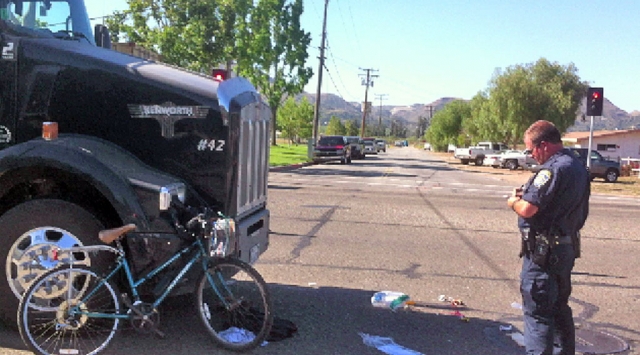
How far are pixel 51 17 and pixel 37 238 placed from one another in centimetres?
241

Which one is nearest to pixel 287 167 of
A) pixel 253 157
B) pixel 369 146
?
pixel 253 157

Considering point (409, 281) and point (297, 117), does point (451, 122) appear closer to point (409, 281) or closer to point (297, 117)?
point (297, 117)

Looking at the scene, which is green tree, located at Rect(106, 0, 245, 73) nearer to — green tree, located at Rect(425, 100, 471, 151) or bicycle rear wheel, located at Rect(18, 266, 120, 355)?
bicycle rear wheel, located at Rect(18, 266, 120, 355)

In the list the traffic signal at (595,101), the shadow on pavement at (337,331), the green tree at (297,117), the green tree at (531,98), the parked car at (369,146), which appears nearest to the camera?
the shadow on pavement at (337,331)

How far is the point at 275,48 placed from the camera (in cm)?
4038

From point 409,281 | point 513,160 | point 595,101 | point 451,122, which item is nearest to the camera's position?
point 409,281

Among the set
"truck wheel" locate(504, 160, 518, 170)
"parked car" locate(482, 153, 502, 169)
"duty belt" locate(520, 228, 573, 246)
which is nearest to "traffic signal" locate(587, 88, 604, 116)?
"truck wheel" locate(504, 160, 518, 170)

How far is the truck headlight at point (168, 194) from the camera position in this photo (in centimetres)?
459

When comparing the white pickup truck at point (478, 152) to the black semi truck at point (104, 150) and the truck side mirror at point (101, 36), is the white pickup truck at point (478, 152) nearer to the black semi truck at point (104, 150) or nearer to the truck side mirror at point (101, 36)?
the truck side mirror at point (101, 36)

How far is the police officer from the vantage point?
425cm

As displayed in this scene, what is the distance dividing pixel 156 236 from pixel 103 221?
18.9 inches

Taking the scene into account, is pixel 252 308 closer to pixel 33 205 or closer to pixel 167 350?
pixel 167 350

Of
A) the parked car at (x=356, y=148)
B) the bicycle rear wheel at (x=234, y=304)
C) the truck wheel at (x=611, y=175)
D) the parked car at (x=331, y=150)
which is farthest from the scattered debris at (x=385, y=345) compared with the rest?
the parked car at (x=356, y=148)

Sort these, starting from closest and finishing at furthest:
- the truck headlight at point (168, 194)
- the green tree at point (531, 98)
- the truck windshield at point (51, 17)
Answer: the truck headlight at point (168, 194) → the truck windshield at point (51, 17) → the green tree at point (531, 98)
